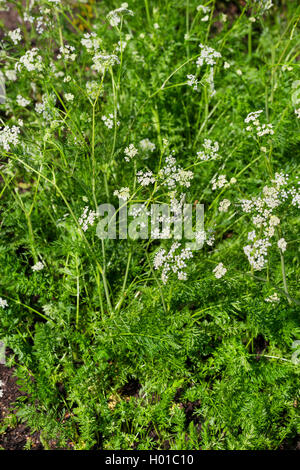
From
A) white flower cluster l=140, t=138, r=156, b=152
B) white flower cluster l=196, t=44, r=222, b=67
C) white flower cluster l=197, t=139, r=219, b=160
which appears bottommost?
white flower cluster l=197, t=139, r=219, b=160

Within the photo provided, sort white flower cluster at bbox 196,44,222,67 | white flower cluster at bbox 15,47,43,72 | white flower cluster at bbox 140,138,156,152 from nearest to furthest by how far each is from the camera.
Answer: white flower cluster at bbox 15,47,43,72 < white flower cluster at bbox 196,44,222,67 < white flower cluster at bbox 140,138,156,152

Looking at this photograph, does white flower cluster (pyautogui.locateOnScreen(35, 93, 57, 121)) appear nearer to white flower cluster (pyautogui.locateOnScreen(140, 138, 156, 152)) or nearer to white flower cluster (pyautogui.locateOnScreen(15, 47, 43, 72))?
white flower cluster (pyautogui.locateOnScreen(15, 47, 43, 72))

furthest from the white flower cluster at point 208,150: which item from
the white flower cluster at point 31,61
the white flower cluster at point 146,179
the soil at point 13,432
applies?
the soil at point 13,432

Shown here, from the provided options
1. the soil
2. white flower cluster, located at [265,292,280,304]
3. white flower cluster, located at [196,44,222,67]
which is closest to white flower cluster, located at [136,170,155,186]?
white flower cluster, located at [196,44,222,67]

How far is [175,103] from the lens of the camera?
3715mm

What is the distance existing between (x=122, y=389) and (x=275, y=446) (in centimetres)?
108

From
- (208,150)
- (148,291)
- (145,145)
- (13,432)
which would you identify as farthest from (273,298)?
(13,432)

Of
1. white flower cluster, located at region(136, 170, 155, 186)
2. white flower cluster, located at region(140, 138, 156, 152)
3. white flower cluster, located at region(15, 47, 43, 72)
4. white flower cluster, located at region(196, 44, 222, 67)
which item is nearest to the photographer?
white flower cluster, located at region(136, 170, 155, 186)

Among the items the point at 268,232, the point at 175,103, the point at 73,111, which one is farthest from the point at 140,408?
the point at 175,103

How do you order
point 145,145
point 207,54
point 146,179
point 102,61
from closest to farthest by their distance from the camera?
point 146,179 < point 102,61 < point 207,54 < point 145,145

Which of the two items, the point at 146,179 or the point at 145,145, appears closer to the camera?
the point at 146,179

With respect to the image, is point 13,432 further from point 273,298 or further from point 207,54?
point 207,54

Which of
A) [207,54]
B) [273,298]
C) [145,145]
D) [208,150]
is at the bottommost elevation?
[273,298]
